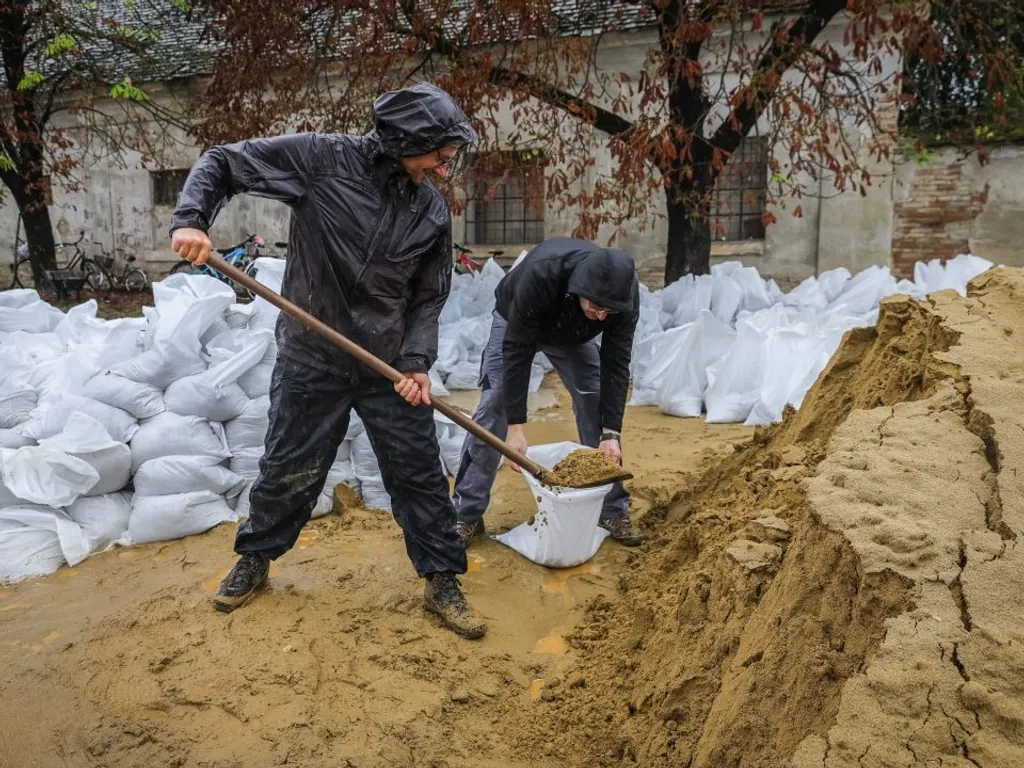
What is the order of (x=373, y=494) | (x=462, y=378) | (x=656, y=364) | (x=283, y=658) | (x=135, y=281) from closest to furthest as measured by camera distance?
1. (x=283, y=658)
2. (x=373, y=494)
3. (x=656, y=364)
4. (x=462, y=378)
5. (x=135, y=281)

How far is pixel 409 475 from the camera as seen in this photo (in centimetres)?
269

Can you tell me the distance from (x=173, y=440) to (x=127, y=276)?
11527 millimetres

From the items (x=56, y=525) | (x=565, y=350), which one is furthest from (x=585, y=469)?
(x=56, y=525)

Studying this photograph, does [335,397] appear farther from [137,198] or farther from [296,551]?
[137,198]

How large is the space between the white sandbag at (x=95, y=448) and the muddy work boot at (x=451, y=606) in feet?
5.38

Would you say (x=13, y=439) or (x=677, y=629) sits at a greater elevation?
(x=13, y=439)

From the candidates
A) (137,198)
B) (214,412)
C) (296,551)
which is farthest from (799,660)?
(137,198)

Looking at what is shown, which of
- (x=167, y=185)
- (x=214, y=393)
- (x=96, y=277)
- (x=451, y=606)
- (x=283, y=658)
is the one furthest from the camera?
(x=167, y=185)

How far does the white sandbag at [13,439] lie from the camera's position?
11.4 feet

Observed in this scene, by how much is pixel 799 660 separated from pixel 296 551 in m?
2.34

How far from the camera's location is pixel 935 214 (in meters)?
10.2

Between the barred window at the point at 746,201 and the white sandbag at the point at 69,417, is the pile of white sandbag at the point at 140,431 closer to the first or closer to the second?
the white sandbag at the point at 69,417

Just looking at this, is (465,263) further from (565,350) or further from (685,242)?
(565,350)

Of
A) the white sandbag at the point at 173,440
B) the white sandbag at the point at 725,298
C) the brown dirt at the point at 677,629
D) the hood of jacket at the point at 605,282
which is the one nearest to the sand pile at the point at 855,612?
the brown dirt at the point at 677,629
